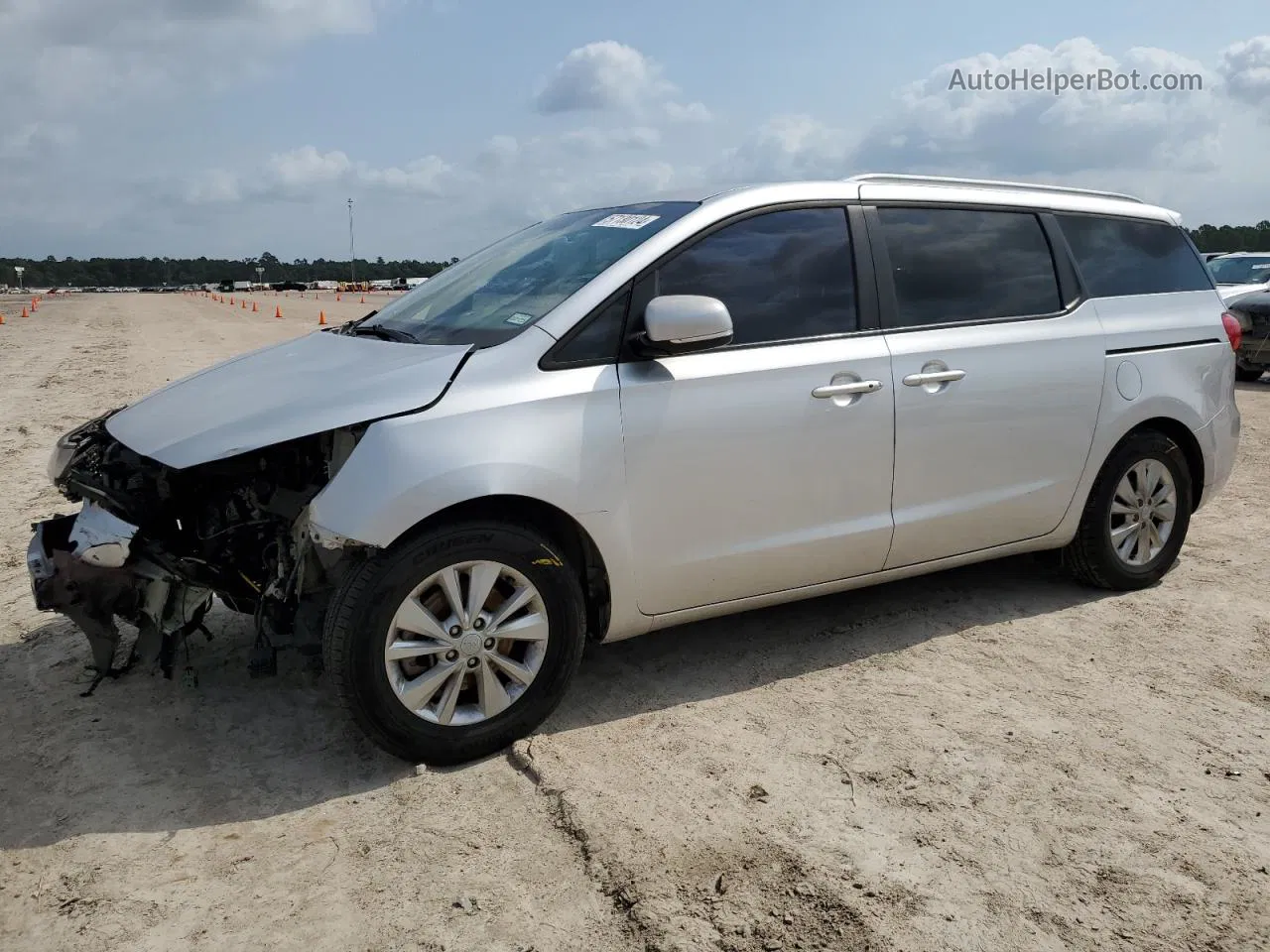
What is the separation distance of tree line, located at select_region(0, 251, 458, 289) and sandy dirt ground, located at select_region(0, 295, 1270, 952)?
415 ft

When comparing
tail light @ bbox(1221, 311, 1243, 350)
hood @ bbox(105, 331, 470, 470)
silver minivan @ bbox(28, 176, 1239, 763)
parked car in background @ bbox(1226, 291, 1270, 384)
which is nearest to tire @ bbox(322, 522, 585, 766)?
silver minivan @ bbox(28, 176, 1239, 763)

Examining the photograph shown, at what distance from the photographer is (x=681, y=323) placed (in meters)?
3.42

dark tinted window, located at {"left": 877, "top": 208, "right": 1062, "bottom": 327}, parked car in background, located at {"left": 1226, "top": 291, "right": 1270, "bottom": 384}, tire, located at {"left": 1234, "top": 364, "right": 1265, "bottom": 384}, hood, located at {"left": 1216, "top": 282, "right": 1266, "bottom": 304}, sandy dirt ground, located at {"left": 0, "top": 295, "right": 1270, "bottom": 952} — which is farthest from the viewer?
hood, located at {"left": 1216, "top": 282, "right": 1266, "bottom": 304}

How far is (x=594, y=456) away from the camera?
343 centimetres

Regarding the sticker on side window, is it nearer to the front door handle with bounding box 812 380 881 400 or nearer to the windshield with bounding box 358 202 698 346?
the windshield with bounding box 358 202 698 346

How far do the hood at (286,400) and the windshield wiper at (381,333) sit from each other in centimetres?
7

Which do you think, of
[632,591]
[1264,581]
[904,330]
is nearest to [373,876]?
[632,591]

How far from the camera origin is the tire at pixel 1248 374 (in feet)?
45.3

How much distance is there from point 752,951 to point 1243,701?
A: 2447 millimetres

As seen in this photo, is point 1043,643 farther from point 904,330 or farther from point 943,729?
point 904,330

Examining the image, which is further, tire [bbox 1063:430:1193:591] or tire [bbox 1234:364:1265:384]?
tire [bbox 1234:364:1265:384]

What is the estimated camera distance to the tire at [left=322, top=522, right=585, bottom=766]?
125 inches

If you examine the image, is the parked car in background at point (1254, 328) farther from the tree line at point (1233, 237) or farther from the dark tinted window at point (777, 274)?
the tree line at point (1233, 237)

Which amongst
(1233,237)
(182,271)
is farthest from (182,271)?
(1233,237)
